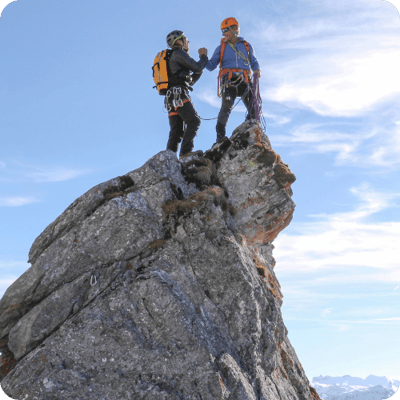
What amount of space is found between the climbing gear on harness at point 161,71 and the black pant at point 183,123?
452 mm

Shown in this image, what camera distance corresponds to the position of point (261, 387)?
33.6 ft

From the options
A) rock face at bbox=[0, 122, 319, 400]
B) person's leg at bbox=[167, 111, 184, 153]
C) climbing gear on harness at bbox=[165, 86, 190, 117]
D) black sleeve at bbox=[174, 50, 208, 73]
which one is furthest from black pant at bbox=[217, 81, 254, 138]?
person's leg at bbox=[167, 111, 184, 153]

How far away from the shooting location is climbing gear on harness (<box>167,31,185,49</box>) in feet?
46.6

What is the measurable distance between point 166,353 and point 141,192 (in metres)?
4.99

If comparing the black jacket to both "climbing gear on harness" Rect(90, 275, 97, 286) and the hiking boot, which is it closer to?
the hiking boot

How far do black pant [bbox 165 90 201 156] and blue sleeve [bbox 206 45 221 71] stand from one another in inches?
58.7

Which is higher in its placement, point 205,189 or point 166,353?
Answer: point 205,189

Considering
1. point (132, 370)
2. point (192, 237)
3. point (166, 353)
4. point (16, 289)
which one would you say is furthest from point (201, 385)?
point (16, 289)

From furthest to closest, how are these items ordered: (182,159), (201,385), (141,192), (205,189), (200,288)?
(182,159) < (205,189) < (141,192) < (200,288) < (201,385)

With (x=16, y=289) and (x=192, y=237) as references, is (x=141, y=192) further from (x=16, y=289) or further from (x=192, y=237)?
(x=16, y=289)

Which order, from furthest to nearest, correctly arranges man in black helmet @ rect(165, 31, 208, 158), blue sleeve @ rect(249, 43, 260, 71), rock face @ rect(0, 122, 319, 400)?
blue sleeve @ rect(249, 43, 260, 71), man in black helmet @ rect(165, 31, 208, 158), rock face @ rect(0, 122, 319, 400)

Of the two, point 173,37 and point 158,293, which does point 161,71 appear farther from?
point 158,293

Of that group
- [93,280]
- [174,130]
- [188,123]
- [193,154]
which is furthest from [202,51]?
[93,280]

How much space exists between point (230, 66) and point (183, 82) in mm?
2037
